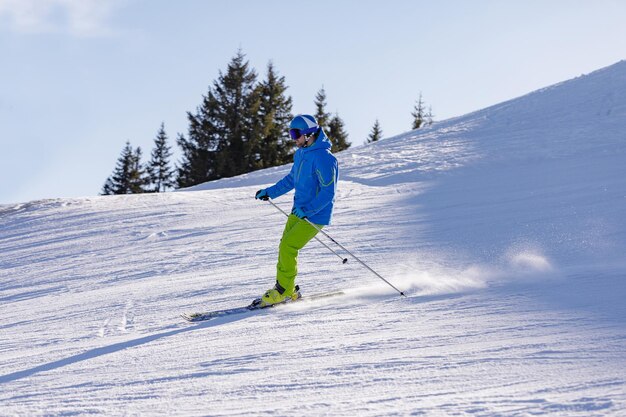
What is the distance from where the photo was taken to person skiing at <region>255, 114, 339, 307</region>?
255 inches

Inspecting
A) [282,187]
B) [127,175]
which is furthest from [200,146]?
[282,187]

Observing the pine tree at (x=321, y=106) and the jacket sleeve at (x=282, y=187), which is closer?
the jacket sleeve at (x=282, y=187)

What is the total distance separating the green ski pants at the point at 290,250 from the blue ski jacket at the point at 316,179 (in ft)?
0.41

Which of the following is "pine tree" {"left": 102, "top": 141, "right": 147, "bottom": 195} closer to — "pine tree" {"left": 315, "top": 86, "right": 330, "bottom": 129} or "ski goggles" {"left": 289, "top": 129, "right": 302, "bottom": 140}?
"pine tree" {"left": 315, "top": 86, "right": 330, "bottom": 129}

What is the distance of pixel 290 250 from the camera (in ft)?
21.4

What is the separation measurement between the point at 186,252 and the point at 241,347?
17.9 feet

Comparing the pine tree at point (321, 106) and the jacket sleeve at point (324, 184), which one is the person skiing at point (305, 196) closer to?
the jacket sleeve at point (324, 184)

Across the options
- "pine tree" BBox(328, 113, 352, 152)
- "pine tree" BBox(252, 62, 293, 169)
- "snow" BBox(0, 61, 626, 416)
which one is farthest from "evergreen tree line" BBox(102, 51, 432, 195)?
"snow" BBox(0, 61, 626, 416)

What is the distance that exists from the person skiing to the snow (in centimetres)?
44

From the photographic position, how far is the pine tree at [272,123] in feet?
127

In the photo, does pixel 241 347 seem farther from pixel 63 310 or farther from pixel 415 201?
pixel 415 201

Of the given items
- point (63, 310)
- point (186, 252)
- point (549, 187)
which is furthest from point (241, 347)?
point (549, 187)

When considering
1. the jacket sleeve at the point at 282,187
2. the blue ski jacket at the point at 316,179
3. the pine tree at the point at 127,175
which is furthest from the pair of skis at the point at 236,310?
the pine tree at the point at 127,175

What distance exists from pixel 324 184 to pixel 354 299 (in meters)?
1.12
